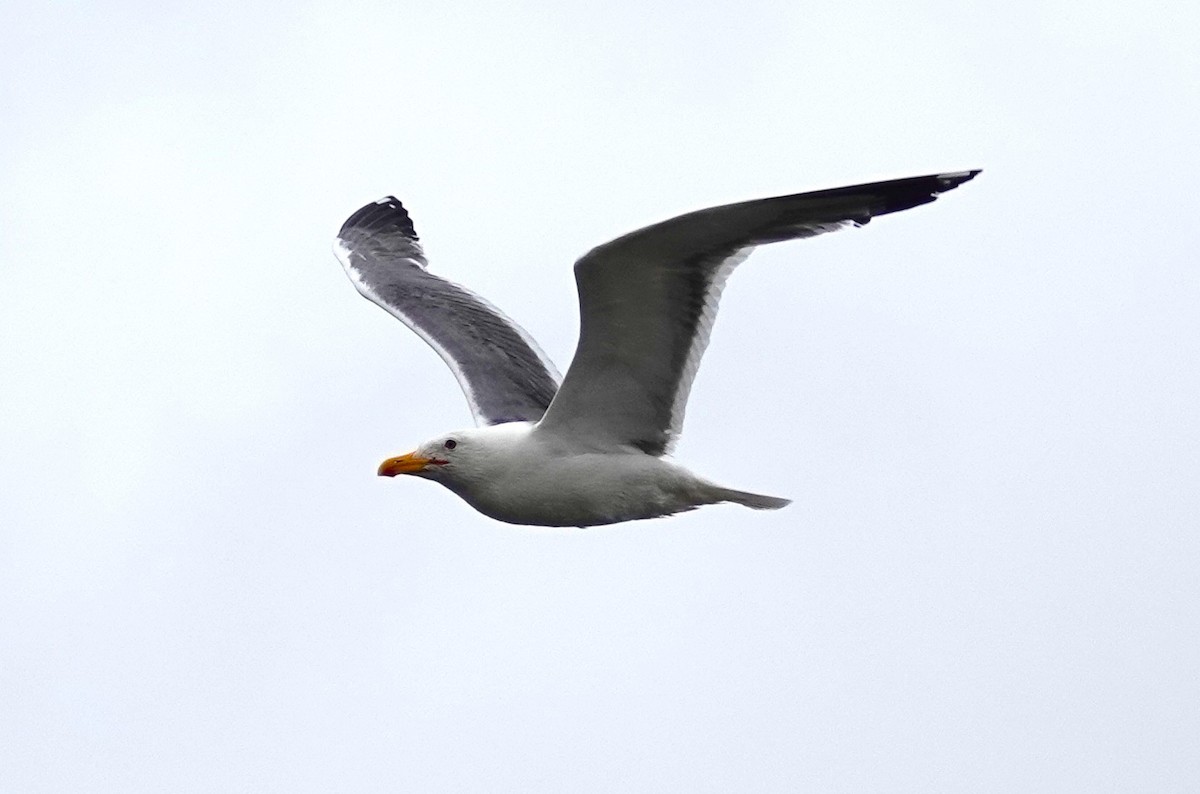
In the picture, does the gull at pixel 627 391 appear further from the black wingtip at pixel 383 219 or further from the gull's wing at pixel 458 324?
the black wingtip at pixel 383 219

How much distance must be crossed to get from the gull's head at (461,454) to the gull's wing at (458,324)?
1.09 meters

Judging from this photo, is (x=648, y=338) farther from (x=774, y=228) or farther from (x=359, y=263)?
(x=359, y=263)

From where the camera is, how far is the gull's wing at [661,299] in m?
9.20

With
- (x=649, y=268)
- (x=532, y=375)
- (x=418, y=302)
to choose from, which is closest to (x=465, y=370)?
(x=532, y=375)

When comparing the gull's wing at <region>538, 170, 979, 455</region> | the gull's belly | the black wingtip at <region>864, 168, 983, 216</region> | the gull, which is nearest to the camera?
the black wingtip at <region>864, 168, 983, 216</region>

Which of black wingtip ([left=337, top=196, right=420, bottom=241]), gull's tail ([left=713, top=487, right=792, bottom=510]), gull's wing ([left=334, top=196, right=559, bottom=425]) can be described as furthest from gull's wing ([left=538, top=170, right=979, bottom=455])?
black wingtip ([left=337, top=196, right=420, bottom=241])

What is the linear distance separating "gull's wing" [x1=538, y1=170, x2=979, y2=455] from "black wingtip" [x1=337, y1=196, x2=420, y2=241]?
18.3ft

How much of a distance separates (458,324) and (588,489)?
3.19m

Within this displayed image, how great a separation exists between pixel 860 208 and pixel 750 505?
98.0 inches

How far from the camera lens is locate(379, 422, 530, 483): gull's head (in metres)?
10.9

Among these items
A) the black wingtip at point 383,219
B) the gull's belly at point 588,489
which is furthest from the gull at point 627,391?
the black wingtip at point 383,219

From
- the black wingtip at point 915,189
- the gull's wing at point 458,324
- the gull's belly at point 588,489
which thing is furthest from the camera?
the gull's wing at point 458,324

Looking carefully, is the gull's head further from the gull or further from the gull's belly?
the gull's belly

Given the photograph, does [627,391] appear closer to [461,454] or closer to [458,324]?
[461,454]
